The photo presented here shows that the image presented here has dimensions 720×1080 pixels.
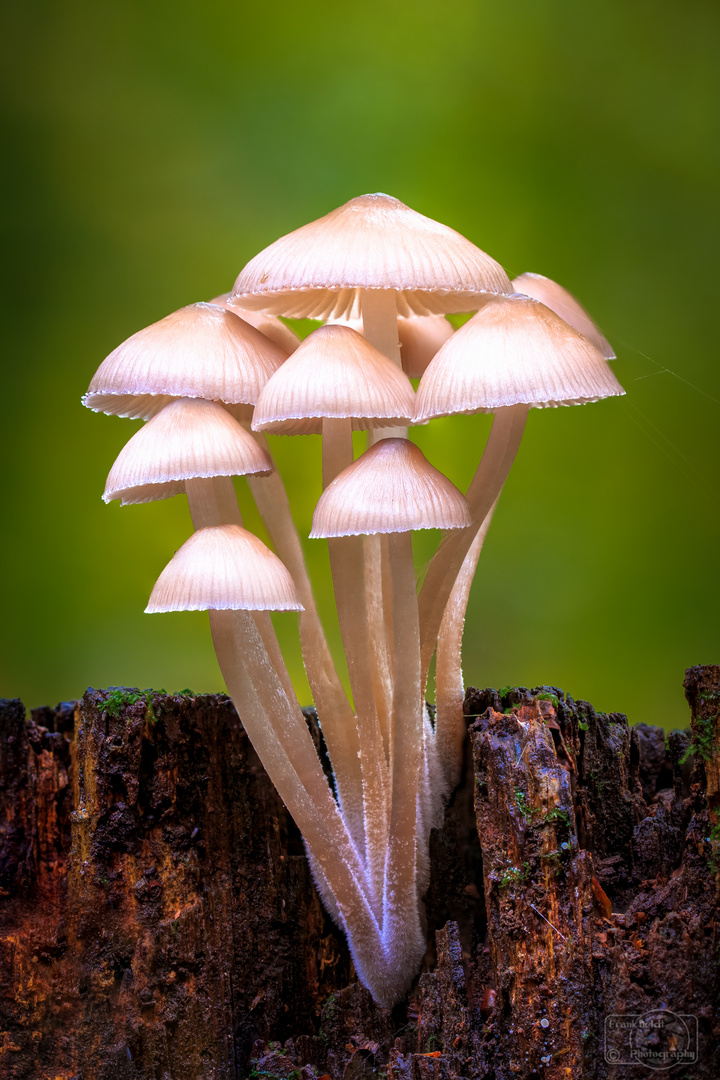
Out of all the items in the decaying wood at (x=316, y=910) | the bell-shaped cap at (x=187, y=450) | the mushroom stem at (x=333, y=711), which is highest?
the bell-shaped cap at (x=187, y=450)

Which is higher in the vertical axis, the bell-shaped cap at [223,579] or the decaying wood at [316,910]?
the bell-shaped cap at [223,579]

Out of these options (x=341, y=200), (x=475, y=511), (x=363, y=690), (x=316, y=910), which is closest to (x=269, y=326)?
(x=475, y=511)

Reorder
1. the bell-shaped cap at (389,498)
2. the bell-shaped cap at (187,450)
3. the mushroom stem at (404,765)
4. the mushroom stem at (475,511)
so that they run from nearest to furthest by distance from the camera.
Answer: the bell-shaped cap at (389,498), the bell-shaped cap at (187,450), the mushroom stem at (404,765), the mushroom stem at (475,511)

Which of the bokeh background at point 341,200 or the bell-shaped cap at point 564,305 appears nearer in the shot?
the bell-shaped cap at point 564,305

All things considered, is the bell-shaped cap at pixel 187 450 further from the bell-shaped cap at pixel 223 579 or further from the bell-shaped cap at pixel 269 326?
the bell-shaped cap at pixel 269 326

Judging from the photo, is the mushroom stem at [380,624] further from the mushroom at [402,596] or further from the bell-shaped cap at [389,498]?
the bell-shaped cap at [389,498]

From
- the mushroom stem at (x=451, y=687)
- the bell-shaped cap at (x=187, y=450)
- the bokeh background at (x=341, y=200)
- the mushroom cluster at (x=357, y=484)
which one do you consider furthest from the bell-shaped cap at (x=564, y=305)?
the bokeh background at (x=341, y=200)

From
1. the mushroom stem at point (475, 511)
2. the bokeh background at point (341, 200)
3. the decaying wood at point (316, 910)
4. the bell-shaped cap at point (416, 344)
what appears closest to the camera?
the decaying wood at point (316, 910)
